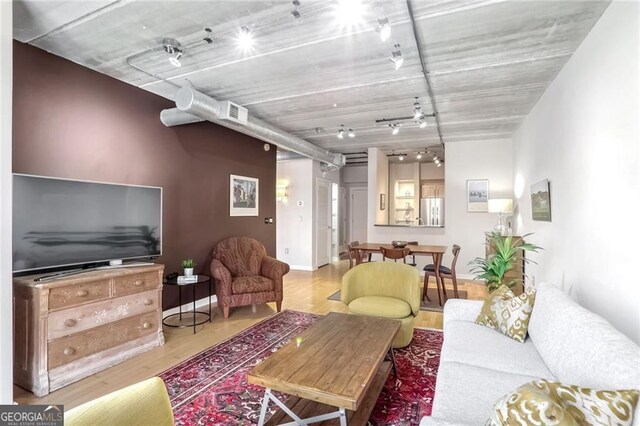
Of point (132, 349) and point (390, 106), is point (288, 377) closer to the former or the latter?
point (132, 349)

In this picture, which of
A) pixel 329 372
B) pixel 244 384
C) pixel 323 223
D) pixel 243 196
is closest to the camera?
pixel 329 372

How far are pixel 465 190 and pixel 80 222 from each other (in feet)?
20.3

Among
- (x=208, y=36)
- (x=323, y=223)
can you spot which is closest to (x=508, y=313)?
(x=208, y=36)

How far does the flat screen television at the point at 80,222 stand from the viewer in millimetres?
2482

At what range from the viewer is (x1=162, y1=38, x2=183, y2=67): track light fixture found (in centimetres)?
260

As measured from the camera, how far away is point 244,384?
2.48 m

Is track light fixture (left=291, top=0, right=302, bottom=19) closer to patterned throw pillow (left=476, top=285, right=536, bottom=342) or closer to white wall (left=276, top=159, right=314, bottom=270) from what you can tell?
patterned throw pillow (left=476, top=285, right=536, bottom=342)

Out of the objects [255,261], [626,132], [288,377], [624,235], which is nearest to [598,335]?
[624,235]

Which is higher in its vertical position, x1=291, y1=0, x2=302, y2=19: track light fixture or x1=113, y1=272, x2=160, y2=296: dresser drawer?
x1=291, y1=0, x2=302, y2=19: track light fixture

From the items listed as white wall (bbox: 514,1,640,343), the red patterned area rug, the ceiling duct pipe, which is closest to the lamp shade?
white wall (bbox: 514,1,640,343)

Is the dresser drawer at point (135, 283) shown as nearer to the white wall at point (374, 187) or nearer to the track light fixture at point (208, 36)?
the track light fixture at point (208, 36)

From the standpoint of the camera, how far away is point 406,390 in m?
2.39

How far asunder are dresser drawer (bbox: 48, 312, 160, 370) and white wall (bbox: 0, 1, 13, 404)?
1.22 ft

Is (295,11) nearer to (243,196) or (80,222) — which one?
Answer: (80,222)
